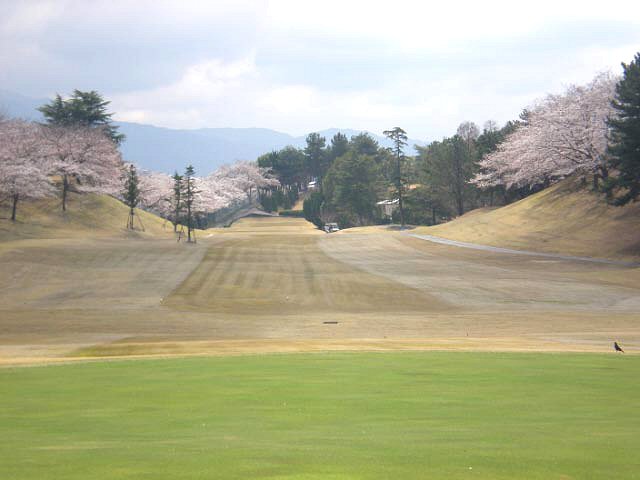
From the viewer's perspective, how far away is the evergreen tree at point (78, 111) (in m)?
128

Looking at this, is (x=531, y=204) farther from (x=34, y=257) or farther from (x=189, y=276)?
(x=34, y=257)

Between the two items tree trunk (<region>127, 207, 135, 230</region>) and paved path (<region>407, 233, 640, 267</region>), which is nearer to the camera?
paved path (<region>407, 233, 640, 267</region>)

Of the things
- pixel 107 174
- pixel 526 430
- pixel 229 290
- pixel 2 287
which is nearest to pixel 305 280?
pixel 229 290

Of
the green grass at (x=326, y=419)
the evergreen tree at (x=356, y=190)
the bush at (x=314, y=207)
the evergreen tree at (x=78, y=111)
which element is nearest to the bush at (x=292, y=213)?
the bush at (x=314, y=207)

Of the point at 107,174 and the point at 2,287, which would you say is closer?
the point at 2,287

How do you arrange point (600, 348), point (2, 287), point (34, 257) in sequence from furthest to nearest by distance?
point (34, 257) < point (2, 287) < point (600, 348)

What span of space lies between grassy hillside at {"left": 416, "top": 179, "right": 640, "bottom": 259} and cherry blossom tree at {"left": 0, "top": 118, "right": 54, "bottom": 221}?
5325 cm

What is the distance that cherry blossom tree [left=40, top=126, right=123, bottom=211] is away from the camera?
103375mm

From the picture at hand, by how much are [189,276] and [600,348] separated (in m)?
39.5

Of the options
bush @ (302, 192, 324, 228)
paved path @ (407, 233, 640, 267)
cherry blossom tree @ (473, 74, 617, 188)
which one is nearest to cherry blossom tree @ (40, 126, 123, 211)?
paved path @ (407, 233, 640, 267)

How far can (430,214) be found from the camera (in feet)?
489

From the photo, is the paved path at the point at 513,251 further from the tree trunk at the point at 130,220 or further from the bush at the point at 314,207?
the bush at the point at 314,207

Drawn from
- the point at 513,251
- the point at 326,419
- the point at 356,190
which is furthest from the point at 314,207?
the point at 326,419

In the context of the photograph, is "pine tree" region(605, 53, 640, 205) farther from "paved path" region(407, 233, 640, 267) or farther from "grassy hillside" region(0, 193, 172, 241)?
"grassy hillside" region(0, 193, 172, 241)
